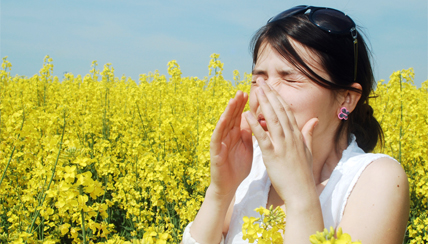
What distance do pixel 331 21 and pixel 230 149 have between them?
0.60m

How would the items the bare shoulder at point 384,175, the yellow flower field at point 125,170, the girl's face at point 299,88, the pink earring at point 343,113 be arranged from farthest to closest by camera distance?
the yellow flower field at point 125,170, the pink earring at point 343,113, the girl's face at point 299,88, the bare shoulder at point 384,175

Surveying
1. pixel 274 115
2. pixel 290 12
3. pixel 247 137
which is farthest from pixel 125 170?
pixel 274 115

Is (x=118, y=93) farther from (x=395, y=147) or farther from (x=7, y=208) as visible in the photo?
(x=395, y=147)

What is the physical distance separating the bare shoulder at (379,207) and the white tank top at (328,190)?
0.04 metres

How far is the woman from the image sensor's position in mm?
878

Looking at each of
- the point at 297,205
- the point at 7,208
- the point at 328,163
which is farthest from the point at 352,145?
the point at 7,208

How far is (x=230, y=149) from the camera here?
1.23 meters

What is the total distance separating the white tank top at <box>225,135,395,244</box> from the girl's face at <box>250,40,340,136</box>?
162 millimetres

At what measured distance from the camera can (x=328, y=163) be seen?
1.32 m

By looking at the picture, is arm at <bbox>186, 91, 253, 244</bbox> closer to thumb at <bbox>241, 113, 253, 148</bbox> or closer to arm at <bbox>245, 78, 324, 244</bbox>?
thumb at <bbox>241, 113, 253, 148</bbox>

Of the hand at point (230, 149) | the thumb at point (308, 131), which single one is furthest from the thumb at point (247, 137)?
the thumb at point (308, 131)

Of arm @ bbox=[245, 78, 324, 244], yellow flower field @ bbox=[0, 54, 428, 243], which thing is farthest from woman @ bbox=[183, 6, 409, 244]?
yellow flower field @ bbox=[0, 54, 428, 243]

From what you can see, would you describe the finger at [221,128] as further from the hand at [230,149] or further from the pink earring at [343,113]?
the pink earring at [343,113]

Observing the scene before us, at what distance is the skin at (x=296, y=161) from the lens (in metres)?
0.86
